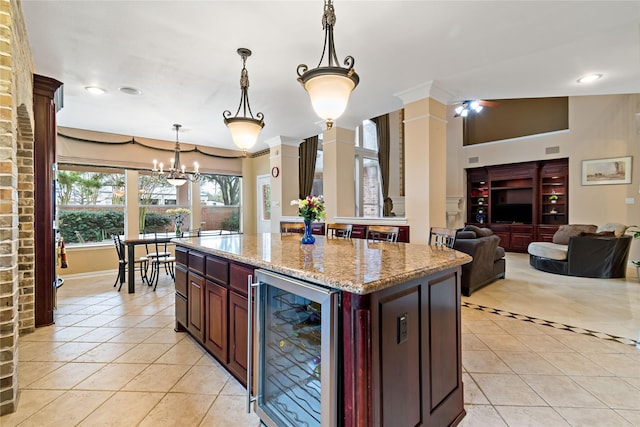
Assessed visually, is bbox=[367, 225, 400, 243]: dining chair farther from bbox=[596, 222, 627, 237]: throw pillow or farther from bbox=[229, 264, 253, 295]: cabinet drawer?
bbox=[596, 222, 627, 237]: throw pillow

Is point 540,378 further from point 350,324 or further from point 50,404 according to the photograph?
point 50,404

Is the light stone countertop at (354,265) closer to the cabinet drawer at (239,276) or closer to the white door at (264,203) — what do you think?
the cabinet drawer at (239,276)

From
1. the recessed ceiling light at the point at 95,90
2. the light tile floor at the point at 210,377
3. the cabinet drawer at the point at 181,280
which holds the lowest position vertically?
the light tile floor at the point at 210,377

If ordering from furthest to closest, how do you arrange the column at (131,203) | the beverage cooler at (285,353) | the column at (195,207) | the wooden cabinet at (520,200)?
the wooden cabinet at (520,200) → the column at (195,207) → the column at (131,203) → the beverage cooler at (285,353)

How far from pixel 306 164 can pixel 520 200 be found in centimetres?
618

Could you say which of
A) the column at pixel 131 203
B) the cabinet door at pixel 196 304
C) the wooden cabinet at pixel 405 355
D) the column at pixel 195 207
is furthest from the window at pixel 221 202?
the wooden cabinet at pixel 405 355

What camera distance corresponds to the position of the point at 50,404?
1.87 metres

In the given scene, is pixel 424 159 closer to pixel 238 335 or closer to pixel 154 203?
pixel 238 335

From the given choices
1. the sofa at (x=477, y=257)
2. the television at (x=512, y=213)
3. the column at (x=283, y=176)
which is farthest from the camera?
the television at (x=512, y=213)

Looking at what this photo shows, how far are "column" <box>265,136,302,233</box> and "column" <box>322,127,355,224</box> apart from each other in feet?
4.51

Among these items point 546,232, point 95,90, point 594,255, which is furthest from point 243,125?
point 546,232

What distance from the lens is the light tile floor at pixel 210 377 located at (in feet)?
5.74

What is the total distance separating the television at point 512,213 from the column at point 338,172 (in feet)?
18.1

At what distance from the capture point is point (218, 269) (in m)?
2.17
